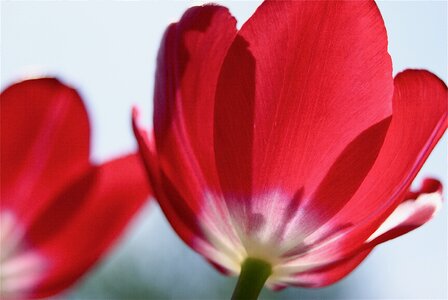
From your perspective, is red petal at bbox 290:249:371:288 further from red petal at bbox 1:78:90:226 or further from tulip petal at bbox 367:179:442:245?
red petal at bbox 1:78:90:226

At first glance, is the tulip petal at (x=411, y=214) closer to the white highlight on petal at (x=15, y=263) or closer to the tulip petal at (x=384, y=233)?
the tulip petal at (x=384, y=233)

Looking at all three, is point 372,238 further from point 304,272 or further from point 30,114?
point 30,114

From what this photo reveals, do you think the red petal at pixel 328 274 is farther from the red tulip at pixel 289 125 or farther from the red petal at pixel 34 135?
the red petal at pixel 34 135

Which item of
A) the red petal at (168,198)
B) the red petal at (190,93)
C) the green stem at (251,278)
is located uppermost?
the red petal at (190,93)

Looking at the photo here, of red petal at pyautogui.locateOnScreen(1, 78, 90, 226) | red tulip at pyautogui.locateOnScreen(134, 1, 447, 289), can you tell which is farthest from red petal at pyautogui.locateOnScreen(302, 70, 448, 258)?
red petal at pyautogui.locateOnScreen(1, 78, 90, 226)

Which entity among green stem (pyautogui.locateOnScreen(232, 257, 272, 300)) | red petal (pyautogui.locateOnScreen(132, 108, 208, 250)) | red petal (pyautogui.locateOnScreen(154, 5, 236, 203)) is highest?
red petal (pyautogui.locateOnScreen(154, 5, 236, 203))

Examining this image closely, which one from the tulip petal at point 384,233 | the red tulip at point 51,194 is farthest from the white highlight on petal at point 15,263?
the tulip petal at point 384,233

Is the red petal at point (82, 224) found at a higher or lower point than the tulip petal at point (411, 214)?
lower
